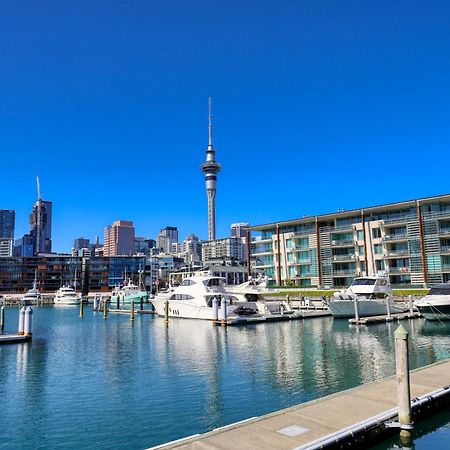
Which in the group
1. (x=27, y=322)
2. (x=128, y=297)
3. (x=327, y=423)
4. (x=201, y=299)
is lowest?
(x=128, y=297)

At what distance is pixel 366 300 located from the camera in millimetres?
54156

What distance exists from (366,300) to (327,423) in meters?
44.5

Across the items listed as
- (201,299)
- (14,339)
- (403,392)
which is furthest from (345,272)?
(403,392)

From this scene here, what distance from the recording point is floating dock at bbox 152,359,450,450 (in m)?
11.0

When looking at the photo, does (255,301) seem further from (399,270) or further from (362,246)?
(399,270)

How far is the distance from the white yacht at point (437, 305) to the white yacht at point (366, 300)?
4.96 meters

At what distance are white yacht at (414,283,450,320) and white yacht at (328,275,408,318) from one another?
4.96 meters

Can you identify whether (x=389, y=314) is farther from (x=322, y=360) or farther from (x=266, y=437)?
(x=266, y=437)

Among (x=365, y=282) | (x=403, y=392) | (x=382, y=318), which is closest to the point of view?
(x=403, y=392)

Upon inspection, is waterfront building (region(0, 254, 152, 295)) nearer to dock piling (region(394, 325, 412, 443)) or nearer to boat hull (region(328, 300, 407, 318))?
boat hull (region(328, 300, 407, 318))

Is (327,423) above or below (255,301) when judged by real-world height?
below

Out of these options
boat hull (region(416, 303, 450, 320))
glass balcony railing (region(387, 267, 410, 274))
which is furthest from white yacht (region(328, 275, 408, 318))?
glass balcony railing (region(387, 267, 410, 274))

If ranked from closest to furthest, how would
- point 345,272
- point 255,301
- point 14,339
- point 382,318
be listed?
point 14,339 → point 382,318 → point 255,301 → point 345,272

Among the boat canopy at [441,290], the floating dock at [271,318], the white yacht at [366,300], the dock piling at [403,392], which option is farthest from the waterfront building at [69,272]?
the dock piling at [403,392]
